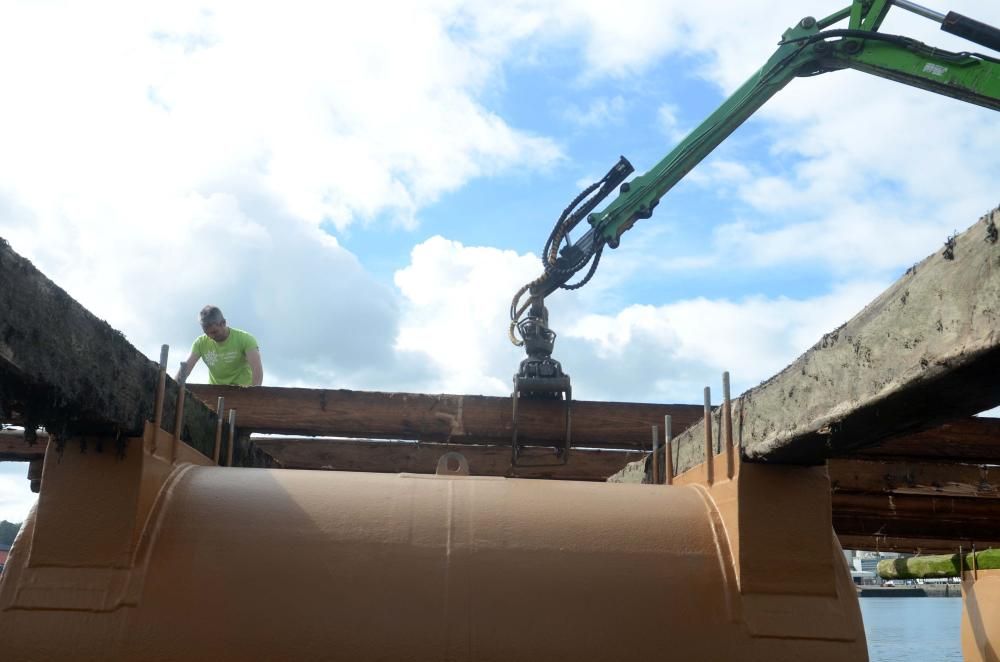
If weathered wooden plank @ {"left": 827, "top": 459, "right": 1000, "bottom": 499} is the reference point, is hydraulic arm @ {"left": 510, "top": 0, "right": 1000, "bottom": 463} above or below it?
above

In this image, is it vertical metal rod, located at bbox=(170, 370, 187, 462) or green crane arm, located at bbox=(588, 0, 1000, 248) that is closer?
vertical metal rod, located at bbox=(170, 370, 187, 462)

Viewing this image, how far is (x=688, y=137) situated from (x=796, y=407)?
6.19 m

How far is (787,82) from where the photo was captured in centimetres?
920

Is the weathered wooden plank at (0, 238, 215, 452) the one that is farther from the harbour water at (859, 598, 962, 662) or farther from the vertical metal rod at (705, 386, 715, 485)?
the harbour water at (859, 598, 962, 662)

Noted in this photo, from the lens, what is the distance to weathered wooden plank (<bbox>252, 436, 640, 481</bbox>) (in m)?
7.01

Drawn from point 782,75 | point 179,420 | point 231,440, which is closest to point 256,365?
point 231,440

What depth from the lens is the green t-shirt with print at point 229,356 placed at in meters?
7.72

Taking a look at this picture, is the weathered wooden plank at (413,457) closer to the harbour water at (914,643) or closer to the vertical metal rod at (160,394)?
the vertical metal rod at (160,394)

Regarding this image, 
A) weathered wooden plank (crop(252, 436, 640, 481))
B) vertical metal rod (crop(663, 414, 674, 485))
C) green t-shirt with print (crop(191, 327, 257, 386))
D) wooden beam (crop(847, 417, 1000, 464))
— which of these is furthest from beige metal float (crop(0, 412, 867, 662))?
green t-shirt with print (crop(191, 327, 257, 386))

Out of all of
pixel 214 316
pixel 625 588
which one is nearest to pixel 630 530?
pixel 625 588

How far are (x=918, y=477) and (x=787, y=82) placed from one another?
420cm

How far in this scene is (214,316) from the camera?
7539 millimetres

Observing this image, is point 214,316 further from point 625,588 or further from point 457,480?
point 625,588

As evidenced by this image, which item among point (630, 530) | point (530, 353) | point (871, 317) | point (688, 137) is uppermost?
point (688, 137)
